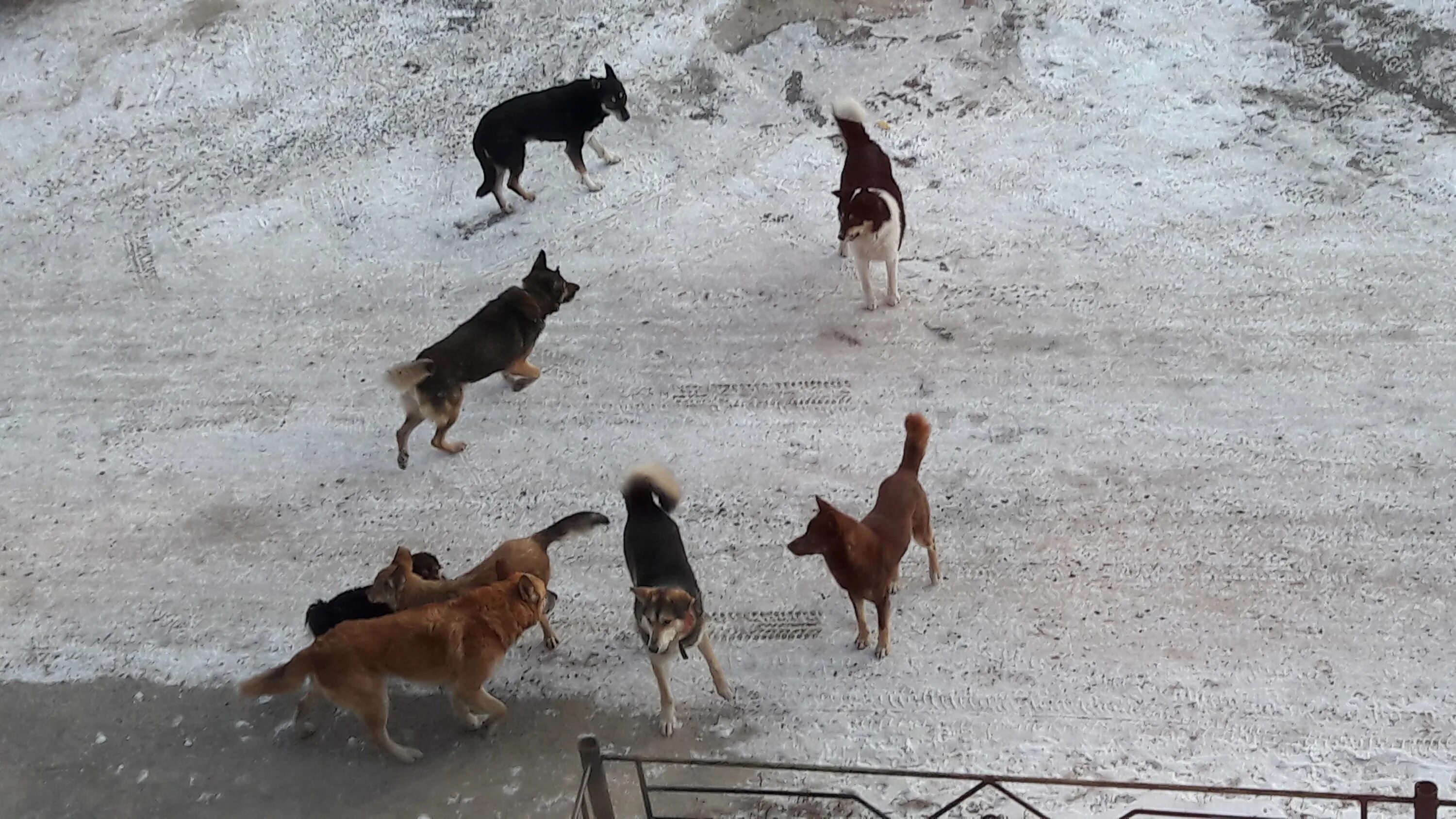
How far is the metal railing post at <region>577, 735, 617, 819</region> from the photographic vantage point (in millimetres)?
4031

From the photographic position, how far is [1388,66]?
821 centimetres

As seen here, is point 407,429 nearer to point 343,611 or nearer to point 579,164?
point 343,611

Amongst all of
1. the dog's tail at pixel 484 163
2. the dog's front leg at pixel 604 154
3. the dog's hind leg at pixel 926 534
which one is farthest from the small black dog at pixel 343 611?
the dog's front leg at pixel 604 154

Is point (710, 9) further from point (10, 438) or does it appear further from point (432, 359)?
point (10, 438)

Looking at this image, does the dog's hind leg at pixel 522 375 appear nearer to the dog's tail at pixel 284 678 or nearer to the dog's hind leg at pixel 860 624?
the dog's tail at pixel 284 678

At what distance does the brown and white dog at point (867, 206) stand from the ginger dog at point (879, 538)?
5.90 ft

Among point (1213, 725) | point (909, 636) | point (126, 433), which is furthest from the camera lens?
point (126, 433)

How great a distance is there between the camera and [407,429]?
6312 millimetres

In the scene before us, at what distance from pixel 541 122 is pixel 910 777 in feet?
16.2

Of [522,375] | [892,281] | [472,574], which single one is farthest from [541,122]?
[472,574]

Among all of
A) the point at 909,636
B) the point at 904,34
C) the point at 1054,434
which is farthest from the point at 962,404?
the point at 904,34

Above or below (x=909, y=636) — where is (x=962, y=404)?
above

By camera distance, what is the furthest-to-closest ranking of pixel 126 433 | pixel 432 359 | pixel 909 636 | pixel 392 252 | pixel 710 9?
pixel 710 9 → pixel 392 252 → pixel 126 433 → pixel 432 359 → pixel 909 636

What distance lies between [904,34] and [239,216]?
511 cm
